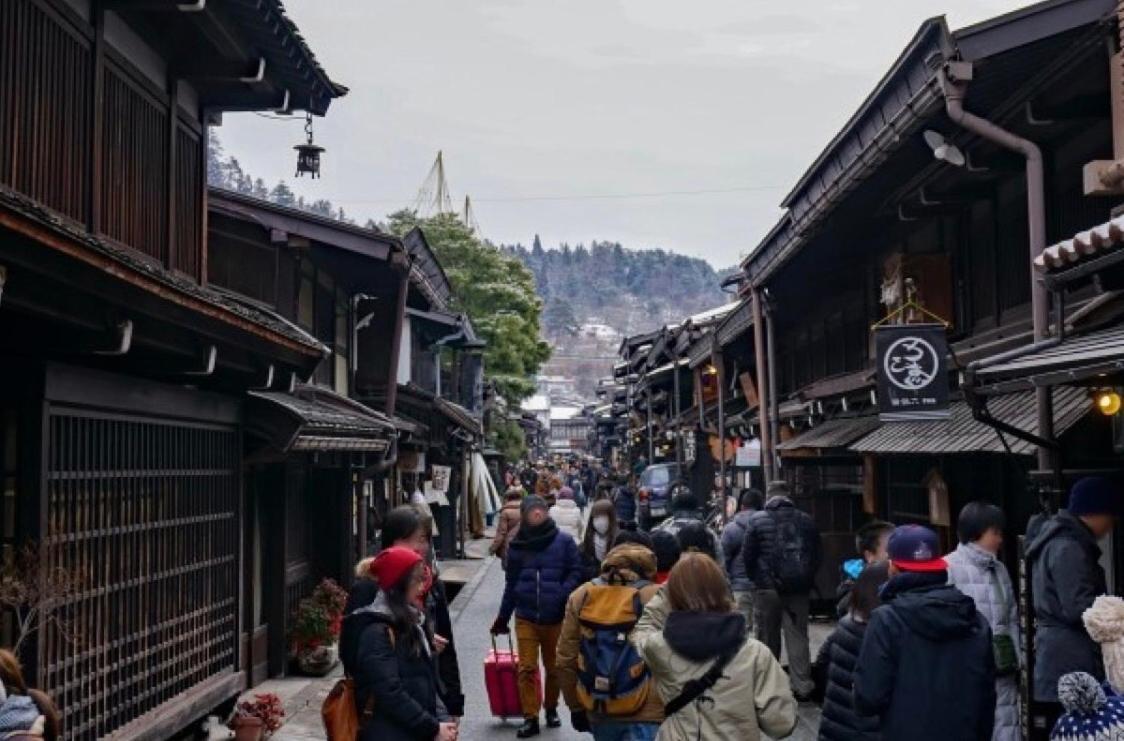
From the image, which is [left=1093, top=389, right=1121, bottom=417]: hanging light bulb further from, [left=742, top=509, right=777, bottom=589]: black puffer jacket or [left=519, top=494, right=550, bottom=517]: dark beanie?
[left=519, top=494, right=550, bottom=517]: dark beanie

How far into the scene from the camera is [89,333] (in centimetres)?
734

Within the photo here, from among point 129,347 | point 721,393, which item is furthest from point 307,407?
point 721,393

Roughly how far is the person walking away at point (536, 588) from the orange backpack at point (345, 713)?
5.06m

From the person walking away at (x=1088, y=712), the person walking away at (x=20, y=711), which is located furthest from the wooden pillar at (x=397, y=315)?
the person walking away at (x=1088, y=712)

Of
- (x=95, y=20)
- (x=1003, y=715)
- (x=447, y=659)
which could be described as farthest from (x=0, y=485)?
(x=1003, y=715)

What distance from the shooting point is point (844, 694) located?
6.71 metres

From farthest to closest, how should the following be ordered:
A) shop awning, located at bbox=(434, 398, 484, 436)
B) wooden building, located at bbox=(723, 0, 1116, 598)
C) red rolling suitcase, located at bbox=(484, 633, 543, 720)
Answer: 1. shop awning, located at bbox=(434, 398, 484, 436)
2. red rolling suitcase, located at bbox=(484, 633, 543, 720)
3. wooden building, located at bbox=(723, 0, 1116, 598)

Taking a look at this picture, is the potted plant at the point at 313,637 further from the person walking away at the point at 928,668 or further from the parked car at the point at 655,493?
the parked car at the point at 655,493

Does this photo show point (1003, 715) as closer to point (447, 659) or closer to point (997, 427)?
point (997, 427)

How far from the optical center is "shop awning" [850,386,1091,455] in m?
9.96

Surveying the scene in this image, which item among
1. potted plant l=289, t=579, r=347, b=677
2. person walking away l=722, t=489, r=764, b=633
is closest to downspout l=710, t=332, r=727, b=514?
person walking away l=722, t=489, r=764, b=633

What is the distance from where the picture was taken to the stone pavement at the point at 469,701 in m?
12.1

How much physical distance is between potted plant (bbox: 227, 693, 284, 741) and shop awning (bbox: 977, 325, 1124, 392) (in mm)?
6514

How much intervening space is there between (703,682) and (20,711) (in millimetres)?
2930
